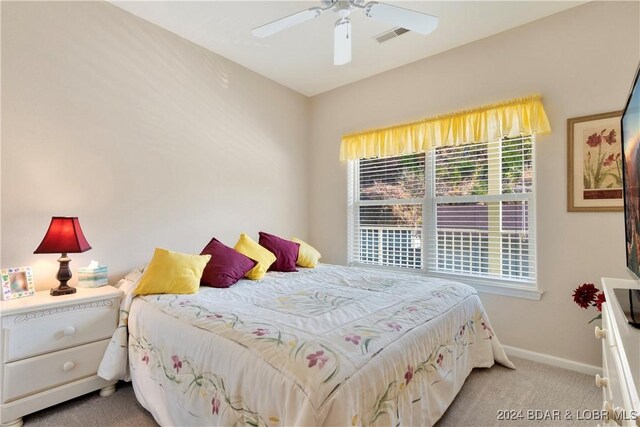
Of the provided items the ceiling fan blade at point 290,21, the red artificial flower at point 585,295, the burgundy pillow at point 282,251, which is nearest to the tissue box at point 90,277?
the burgundy pillow at point 282,251

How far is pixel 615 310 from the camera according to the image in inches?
47.2

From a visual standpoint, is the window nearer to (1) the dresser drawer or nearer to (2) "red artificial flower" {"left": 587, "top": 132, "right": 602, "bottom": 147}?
(2) "red artificial flower" {"left": 587, "top": 132, "right": 602, "bottom": 147}

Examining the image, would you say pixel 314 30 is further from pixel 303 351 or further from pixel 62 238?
pixel 303 351

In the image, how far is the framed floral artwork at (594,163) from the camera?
2207 mm

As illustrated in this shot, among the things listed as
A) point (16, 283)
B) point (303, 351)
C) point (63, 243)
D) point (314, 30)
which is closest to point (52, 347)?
point (16, 283)

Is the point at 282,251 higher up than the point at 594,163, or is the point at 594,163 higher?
the point at 594,163

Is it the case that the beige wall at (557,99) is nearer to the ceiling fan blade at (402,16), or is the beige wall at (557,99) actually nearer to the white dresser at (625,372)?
the ceiling fan blade at (402,16)

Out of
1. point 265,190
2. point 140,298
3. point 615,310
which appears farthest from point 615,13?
point 140,298

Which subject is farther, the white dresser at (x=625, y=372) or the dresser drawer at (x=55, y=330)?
the dresser drawer at (x=55, y=330)

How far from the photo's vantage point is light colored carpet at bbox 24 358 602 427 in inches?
70.4

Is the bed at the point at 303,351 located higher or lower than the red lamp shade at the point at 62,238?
lower

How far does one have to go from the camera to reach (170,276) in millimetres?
2150

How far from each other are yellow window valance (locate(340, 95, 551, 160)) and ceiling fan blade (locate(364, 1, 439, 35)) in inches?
44.8

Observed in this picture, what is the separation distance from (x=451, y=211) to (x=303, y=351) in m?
2.33
